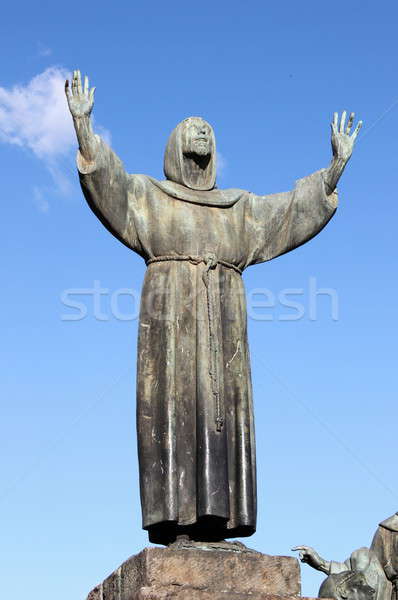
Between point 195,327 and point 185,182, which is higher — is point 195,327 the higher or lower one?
the lower one

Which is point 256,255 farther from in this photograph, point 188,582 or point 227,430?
point 188,582

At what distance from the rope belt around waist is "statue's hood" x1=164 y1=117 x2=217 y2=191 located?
2.97ft

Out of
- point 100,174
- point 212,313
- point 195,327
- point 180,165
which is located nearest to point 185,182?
point 180,165

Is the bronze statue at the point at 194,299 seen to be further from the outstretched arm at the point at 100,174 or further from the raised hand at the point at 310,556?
the raised hand at the point at 310,556

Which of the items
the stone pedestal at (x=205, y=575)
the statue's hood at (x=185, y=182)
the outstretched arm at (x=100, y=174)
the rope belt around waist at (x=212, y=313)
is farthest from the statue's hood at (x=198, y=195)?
the stone pedestal at (x=205, y=575)

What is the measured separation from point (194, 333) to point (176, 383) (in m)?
0.55

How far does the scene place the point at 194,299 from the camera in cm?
1015

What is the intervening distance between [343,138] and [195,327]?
108 inches

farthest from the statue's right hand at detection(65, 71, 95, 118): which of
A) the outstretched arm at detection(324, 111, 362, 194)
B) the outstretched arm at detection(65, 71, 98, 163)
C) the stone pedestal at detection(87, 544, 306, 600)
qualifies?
the stone pedestal at detection(87, 544, 306, 600)

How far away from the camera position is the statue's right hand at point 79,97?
990 centimetres

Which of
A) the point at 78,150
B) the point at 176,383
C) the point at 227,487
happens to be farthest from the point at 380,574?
the point at 78,150

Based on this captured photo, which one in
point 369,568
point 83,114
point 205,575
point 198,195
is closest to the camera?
point 205,575

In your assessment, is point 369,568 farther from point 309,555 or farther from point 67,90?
point 67,90

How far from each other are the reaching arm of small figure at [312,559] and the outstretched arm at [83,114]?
179 inches
